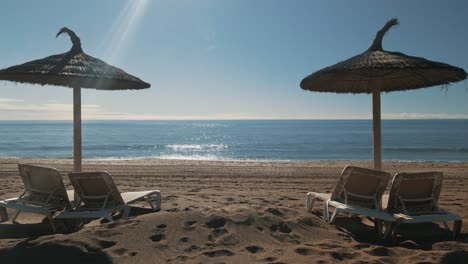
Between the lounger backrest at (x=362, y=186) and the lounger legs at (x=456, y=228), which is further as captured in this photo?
the lounger backrest at (x=362, y=186)

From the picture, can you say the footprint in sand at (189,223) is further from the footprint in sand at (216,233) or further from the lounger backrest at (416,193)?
the lounger backrest at (416,193)

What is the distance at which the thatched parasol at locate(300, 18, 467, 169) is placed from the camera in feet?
14.6

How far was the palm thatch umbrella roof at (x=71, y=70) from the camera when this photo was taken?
179 inches

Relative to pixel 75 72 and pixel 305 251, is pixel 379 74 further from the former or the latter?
pixel 75 72

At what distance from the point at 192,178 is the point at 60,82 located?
210 inches

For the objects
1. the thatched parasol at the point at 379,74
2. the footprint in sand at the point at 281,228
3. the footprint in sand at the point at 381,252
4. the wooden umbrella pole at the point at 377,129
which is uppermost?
the thatched parasol at the point at 379,74

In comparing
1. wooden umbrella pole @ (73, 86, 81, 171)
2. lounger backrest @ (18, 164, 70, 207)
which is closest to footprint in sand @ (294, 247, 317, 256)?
lounger backrest @ (18, 164, 70, 207)

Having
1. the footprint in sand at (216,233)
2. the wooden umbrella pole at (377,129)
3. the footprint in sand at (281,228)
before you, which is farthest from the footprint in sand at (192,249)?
the wooden umbrella pole at (377,129)

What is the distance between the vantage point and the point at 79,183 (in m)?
4.43

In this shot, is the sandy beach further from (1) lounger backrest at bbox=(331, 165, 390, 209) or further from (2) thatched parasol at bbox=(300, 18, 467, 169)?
(2) thatched parasol at bbox=(300, 18, 467, 169)

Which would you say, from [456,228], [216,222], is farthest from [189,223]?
[456,228]

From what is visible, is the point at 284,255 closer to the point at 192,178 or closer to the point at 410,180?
the point at 410,180

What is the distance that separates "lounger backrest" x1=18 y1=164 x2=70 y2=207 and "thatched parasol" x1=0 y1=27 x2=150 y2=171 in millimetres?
739

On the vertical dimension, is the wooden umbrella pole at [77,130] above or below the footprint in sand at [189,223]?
above
